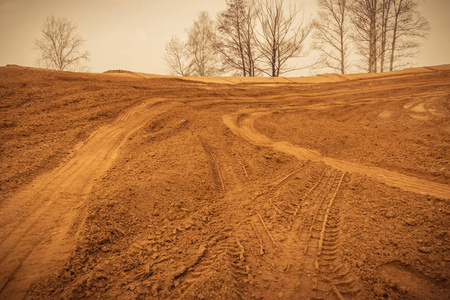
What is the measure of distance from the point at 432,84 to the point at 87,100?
1205cm

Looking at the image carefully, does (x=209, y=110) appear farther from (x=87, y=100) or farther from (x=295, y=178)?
(x=295, y=178)

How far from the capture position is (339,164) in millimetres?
4980

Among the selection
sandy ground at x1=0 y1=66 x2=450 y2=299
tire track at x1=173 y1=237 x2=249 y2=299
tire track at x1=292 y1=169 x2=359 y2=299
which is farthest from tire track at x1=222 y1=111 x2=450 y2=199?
tire track at x1=173 y1=237 x2=249 y2=299

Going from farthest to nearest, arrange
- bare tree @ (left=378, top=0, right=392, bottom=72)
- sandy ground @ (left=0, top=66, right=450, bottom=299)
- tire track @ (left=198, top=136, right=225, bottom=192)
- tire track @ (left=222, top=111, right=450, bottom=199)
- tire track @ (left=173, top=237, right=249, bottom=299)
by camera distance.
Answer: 1. bare tree @ (left=378, top=0, right=392, bottom=72)
2. tire track @ (left=198, top=136, right=225, bottom=192)
3. tire track @ (left=222, top=111, right=450, bottom=199)
4. sandy ground @ (left=0, top=66, right=450, bottom=299)
5. tire track @ (left=173, top=237, right=249, bottom=299)

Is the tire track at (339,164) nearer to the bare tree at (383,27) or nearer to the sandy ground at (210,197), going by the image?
the sandy ground at (210,197)

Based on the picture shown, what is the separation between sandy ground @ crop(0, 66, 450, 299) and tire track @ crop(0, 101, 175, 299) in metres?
0.02

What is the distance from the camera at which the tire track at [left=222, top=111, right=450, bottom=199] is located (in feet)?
12.8

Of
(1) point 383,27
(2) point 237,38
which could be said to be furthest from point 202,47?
(1) point 383,27

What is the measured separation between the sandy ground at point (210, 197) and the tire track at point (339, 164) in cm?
4

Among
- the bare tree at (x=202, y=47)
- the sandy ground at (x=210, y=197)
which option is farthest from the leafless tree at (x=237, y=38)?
the sandy ground at (x=210, y=197)

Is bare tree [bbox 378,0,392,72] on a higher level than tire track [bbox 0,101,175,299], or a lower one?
higher

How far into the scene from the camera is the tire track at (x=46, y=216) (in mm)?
2428

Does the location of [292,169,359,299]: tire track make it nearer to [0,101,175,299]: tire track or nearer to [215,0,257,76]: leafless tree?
[0,101,175,299]: tire track

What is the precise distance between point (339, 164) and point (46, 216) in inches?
201
